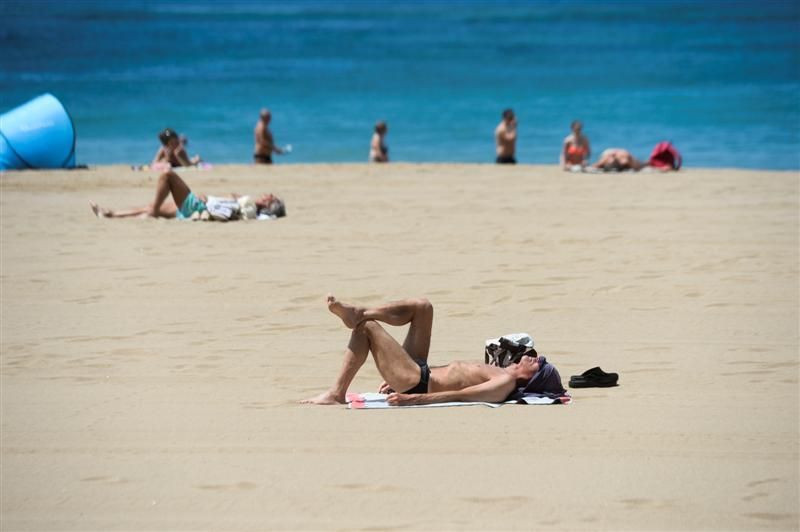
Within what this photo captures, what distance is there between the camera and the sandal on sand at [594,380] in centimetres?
765

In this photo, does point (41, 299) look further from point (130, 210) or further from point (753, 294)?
point (753, 294)

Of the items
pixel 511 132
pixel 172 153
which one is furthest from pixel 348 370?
pixel 511 132

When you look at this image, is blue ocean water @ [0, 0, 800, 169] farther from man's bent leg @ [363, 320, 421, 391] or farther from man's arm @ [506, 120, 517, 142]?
man's bent leg @ [363, 320, 421, 391]

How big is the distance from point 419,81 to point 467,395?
35.2 meters

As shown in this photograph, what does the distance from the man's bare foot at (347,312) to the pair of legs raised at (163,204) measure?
7.43m

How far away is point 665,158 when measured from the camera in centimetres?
2002

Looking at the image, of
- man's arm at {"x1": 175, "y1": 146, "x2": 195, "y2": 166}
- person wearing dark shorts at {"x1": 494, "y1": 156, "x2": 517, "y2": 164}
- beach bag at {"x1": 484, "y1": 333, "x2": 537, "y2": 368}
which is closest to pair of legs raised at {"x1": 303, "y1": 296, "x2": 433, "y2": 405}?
beach bag at {"x1": 484, "y1": 333, "x2": 537, "y2": 368}

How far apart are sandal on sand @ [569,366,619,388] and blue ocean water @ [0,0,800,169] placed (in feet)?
54.2

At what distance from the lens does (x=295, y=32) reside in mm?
66750

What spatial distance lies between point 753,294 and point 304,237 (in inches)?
194

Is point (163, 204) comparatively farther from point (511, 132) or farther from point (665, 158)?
point (665, 158)

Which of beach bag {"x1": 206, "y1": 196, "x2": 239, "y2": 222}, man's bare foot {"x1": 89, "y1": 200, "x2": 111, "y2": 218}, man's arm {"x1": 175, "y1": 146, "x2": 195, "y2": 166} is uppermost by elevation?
man's arm {"x1": 175, "y1": 146, "x2": 195, "y2": 166}

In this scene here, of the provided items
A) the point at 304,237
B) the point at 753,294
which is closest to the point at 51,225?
the point at 304,237

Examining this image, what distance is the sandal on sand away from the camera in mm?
7648
